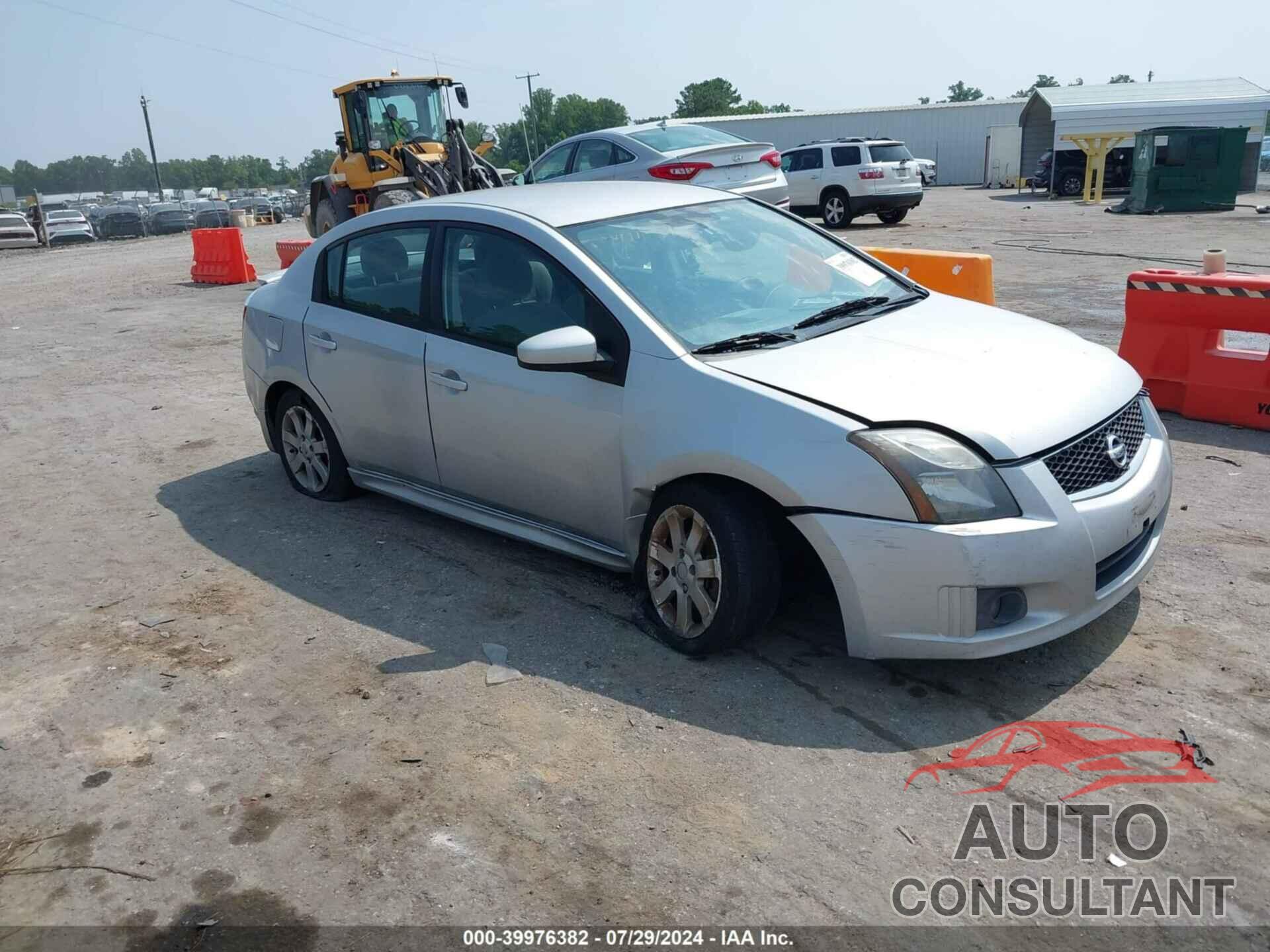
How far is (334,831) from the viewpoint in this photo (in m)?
3.26

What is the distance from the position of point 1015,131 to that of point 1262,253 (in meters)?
28.4

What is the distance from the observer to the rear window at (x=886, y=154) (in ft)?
74.3

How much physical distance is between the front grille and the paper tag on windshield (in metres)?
1.42

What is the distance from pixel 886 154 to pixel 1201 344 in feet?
56.2

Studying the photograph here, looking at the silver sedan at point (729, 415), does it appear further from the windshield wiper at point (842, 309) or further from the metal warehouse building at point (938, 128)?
the metal warehouse building at point (938, 128)

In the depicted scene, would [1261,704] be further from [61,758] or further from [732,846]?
[61,758]

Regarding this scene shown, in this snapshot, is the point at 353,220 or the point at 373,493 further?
the point at 373,493

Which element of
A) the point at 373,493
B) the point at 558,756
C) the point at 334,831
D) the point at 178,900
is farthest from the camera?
the point at 373,493

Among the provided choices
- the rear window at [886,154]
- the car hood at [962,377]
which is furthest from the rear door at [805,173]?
the car hood at [962,377]

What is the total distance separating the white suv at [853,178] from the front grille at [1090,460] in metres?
19.6

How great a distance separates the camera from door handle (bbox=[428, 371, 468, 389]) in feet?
16.0

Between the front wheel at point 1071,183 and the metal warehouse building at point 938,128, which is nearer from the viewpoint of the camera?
the front wheel at point 1071,183

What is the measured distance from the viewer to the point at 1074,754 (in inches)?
133

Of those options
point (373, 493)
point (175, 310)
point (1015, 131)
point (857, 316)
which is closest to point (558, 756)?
point (857, 316)
